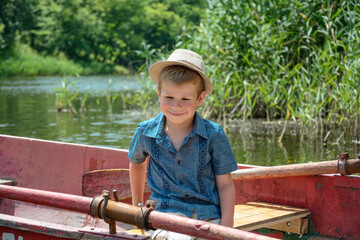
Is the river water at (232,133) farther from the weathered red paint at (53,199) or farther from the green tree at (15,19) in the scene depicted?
the green tree at (15,19)

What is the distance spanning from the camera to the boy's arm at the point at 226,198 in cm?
241

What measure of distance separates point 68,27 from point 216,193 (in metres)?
37.2

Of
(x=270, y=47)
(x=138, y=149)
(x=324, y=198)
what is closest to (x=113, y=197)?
(x=138, y=149)

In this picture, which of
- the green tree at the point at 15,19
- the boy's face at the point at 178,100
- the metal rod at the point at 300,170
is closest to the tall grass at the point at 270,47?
the metal rod at the point at 300,170

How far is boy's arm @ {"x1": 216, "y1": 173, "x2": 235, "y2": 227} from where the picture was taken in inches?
94.8

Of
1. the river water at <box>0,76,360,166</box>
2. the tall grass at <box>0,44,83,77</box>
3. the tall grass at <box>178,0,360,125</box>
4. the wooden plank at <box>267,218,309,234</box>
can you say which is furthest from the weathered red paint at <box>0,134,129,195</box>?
the tall grass at <box>0,44,83,77</box>

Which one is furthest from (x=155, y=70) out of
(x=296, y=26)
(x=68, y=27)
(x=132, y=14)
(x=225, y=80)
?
(x=132, y=14)

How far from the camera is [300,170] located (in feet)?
10.1

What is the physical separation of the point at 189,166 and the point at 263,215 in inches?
29.8

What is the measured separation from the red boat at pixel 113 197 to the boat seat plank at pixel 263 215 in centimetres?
1

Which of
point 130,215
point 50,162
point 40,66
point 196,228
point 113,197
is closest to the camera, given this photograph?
point 196,228

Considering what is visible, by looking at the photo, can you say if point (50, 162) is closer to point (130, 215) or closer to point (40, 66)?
point (130, 215)

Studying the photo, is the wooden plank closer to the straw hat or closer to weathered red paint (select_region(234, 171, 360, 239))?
weathered red paint (select_region(234, 171, 360, 239))

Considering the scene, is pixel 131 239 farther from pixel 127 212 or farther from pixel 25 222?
pixel 25 222
